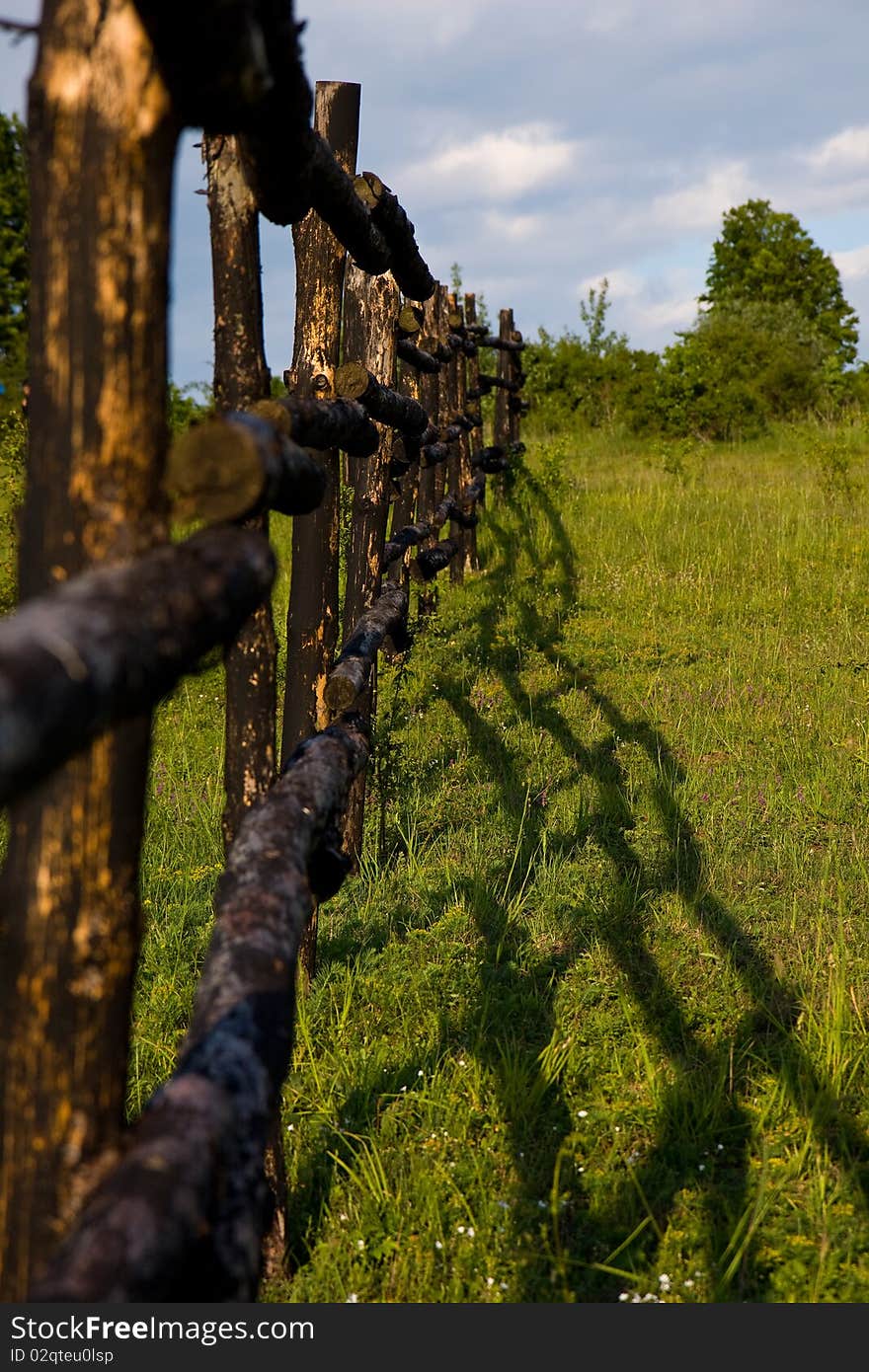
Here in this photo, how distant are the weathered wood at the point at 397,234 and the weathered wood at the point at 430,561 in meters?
2.62

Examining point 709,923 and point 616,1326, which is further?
point 709,923

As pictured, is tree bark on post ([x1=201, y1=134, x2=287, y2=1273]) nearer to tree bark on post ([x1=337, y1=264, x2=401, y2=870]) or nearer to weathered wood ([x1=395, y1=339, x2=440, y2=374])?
tree bark on post ([x1=337, y1=264, x2=401, y2=870])

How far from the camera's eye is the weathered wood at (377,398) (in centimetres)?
400

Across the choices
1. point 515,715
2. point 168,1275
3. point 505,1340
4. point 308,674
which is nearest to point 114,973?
point 168,1275

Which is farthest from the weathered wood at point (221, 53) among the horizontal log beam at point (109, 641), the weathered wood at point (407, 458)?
the weathered wood at point (407, 458)

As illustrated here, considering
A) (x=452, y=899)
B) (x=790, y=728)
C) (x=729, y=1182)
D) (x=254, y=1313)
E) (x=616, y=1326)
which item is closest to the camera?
(x=254, y=1313)

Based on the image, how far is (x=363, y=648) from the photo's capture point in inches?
178

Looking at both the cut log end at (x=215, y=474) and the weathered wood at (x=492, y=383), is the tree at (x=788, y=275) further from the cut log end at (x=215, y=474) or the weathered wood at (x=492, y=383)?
the cut log end at (x=215, y=474)

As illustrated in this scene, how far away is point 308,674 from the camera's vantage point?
422cm

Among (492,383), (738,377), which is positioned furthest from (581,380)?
(492,383)

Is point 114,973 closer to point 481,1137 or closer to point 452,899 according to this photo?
point 481,1137

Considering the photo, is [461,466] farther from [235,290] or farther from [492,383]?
[235,290]

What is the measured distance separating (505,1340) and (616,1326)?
9.1 inches

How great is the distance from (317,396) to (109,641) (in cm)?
303
